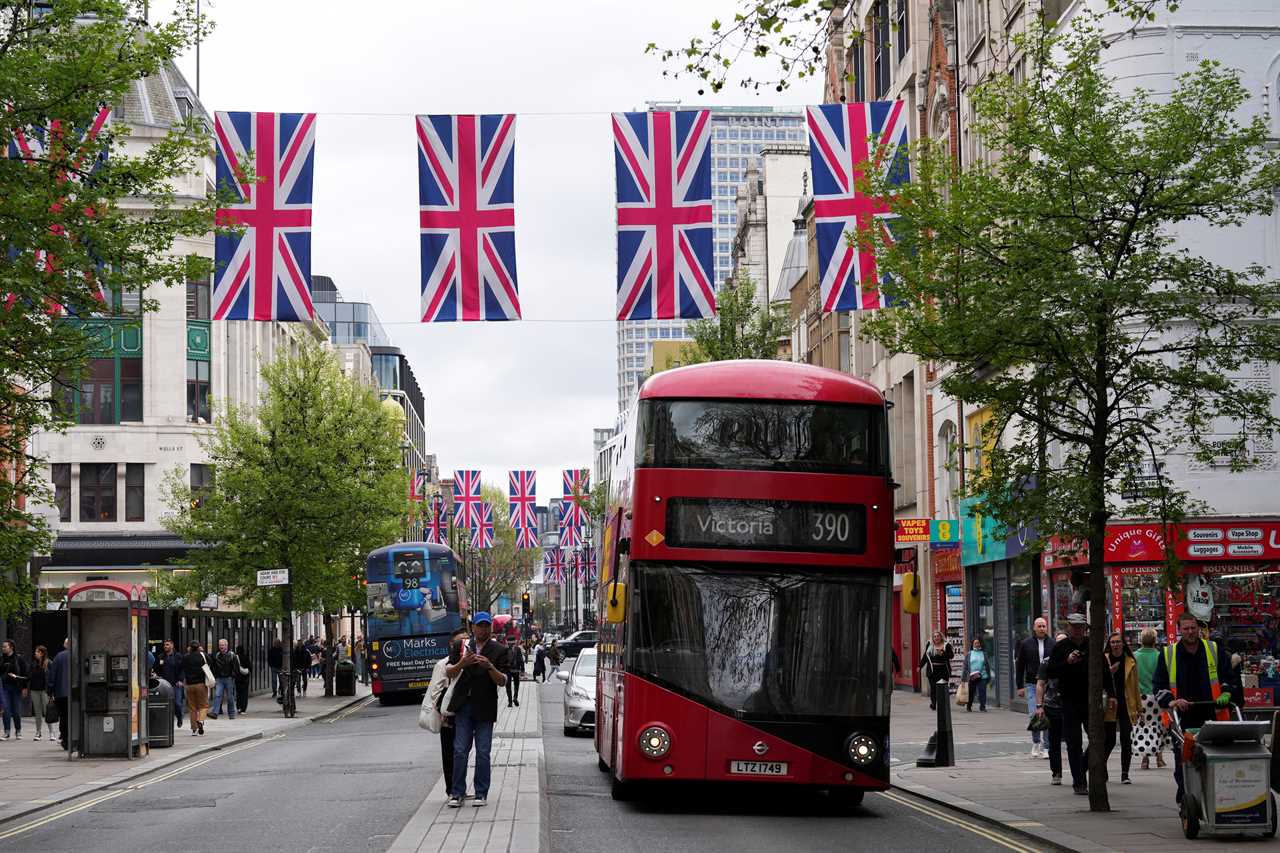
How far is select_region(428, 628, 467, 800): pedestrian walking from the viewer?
16.3 meters

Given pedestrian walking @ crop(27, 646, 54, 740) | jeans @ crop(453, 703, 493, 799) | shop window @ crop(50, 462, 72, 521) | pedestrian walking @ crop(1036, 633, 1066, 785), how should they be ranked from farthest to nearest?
shop window @ crop(50, 462, 72, 521)
pedestrian walking @ crop(27, 646, 54, 740)
pedestrian walking @ crop(1036, 633, 1066, 785)
jeans @ crop(453, 703, 493, 799)

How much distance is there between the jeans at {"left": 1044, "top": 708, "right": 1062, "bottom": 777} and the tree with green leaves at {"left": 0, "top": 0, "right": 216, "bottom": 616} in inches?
423

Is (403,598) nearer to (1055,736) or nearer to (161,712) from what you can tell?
(161,712)

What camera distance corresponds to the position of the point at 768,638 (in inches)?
634

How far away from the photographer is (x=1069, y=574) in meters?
32.2

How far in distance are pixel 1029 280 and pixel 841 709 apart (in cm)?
449

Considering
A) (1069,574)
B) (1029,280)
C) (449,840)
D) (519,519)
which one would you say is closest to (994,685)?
(1069,574)

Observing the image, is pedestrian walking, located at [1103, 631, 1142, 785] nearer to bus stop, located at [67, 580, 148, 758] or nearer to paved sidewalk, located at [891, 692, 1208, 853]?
paved sidewalk, located at [891, 692, 1208, 853]

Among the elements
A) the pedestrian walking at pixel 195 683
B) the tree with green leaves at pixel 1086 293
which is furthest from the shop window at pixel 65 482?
the tree with green leaves at pixel 1086 293

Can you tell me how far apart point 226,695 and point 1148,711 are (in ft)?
87.0

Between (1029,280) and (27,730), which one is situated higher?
(1029,280)

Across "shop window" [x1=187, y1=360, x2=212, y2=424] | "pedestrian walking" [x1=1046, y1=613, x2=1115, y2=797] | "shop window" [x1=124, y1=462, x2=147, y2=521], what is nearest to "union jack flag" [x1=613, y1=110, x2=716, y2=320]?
"pedestrian walking" [x1=1046, y1=613, x2=1115, y2=797]

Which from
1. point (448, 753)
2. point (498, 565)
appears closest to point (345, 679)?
point (448, 753)

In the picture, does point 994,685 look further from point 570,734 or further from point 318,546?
point 318,546
